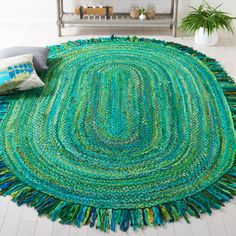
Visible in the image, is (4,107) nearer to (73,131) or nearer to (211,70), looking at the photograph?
(73,131)

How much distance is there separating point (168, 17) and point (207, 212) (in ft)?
8.47

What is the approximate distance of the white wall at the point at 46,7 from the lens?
15.6 feet

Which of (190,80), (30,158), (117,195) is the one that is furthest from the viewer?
(190,80)

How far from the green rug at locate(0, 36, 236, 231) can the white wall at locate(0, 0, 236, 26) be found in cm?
81

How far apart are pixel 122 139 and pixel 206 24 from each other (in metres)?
1.67

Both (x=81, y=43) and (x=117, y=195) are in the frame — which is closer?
(x=117, y=195)

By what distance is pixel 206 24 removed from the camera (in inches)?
167

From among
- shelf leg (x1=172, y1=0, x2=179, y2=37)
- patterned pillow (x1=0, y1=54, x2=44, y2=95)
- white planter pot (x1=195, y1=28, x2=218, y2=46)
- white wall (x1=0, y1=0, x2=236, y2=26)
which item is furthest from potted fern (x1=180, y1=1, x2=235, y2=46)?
patterned pillow (x1=0, y1=54, x2=44, y2=95)

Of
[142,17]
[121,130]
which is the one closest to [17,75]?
[121,130]

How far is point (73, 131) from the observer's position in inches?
122

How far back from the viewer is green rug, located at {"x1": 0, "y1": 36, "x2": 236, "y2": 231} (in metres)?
2.56

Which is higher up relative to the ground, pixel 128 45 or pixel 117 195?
pixel 128 45

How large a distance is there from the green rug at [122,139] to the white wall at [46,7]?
2.66 ft

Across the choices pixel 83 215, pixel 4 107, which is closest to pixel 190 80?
pixel 4 107
